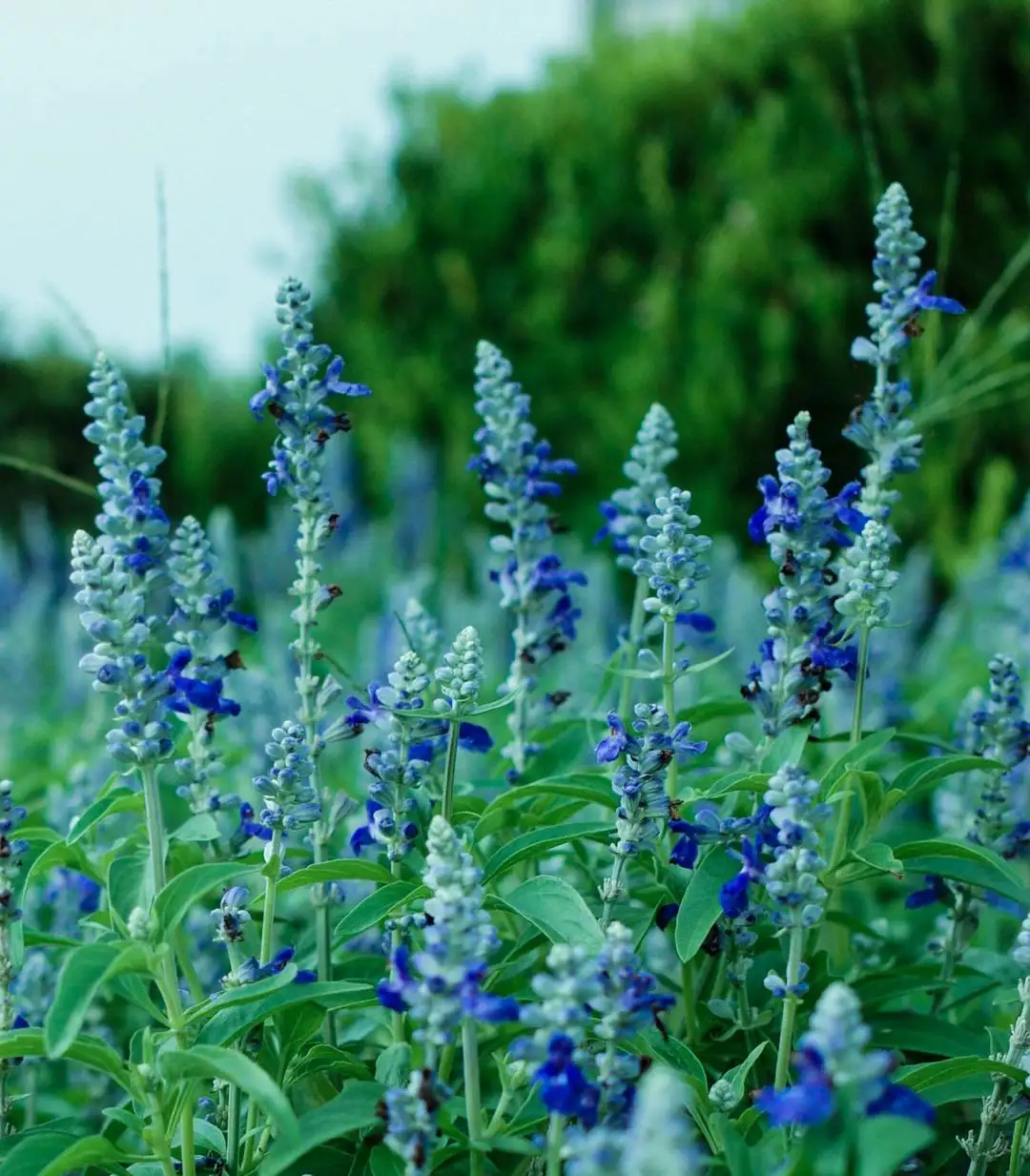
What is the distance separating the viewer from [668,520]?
247 centimetres

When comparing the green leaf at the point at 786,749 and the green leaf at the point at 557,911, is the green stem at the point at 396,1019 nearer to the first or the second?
the green leaf at the point at 557,911

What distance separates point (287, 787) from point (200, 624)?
57cm

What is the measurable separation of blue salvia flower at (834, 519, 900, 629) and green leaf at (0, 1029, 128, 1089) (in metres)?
1.51

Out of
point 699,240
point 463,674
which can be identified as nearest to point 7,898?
point 463,674

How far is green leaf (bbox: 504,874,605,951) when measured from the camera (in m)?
2.14

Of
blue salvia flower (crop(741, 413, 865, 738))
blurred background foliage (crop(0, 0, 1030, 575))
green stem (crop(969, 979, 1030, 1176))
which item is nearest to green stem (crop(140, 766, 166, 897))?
blue salvia flower (crop(741, 413, 865, 738))

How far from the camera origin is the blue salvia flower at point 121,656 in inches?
89.0

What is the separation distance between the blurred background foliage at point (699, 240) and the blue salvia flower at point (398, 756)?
29.0ft

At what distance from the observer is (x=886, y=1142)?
1.58 meters

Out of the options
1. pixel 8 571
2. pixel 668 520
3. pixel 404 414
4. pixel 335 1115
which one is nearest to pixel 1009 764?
pixel 668 520

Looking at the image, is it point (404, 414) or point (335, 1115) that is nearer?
point (335, 1115)

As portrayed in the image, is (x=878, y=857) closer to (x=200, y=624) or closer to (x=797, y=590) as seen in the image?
(x=797, y=590)

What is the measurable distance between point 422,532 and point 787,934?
372 inches

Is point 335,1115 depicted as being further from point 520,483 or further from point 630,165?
point 630,165
